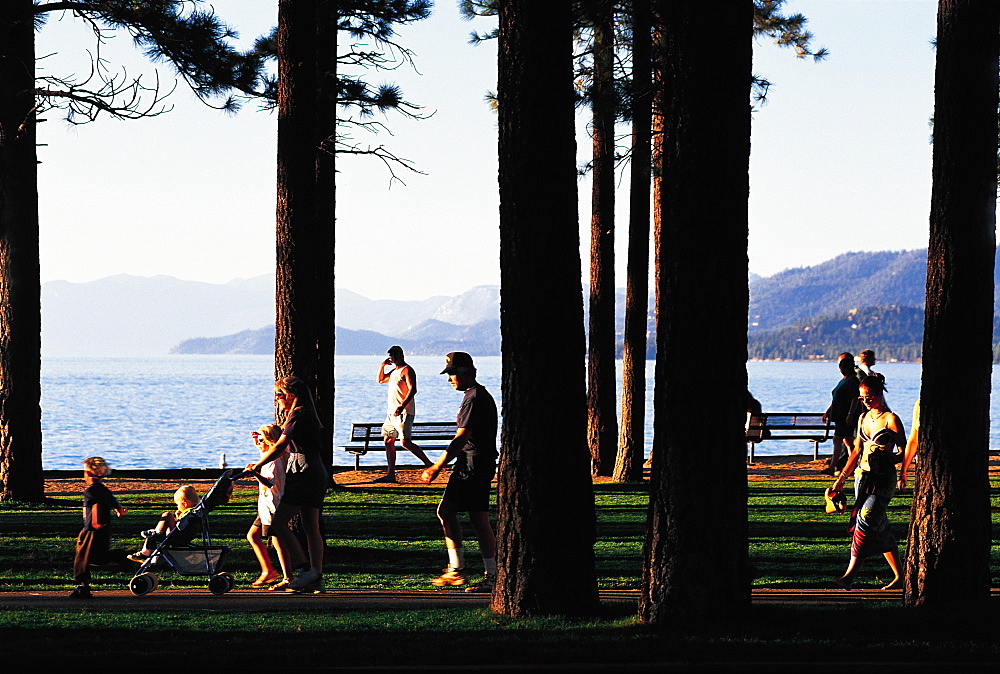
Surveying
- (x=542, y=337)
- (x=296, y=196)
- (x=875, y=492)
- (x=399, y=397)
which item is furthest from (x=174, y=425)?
(x=542, y=337)

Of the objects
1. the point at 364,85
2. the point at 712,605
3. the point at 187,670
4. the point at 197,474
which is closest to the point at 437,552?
the point at 712,605

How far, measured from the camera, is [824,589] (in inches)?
392

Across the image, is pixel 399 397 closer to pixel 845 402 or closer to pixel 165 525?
pixel 845 402

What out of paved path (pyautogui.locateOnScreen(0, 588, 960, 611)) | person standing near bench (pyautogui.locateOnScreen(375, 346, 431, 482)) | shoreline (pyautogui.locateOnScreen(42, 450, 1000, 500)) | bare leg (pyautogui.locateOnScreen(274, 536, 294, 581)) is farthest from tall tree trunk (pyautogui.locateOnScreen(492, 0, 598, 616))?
shoreline (pyautogui.locateOnScreen(42, 450, 1000, 500))

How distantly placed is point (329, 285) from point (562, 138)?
9226 millimetres

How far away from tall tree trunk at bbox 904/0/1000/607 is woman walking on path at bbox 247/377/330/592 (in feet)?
14.3

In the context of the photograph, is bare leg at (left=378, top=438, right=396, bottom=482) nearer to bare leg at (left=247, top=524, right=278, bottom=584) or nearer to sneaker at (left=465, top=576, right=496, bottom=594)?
bare leg at (left=247, top=524, right=278, bottom=584)

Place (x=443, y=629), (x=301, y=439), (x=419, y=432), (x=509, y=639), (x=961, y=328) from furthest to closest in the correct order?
(x=419, y=432), (x=301, y=439), (x=961, y=328), (x=443, y=629), (x=509, y=639)

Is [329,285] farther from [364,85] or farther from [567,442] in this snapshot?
[567,442]

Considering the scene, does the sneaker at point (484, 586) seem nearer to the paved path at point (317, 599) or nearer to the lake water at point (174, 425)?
the paved path at point (317, 599)

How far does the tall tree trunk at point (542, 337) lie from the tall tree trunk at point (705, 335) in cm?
65

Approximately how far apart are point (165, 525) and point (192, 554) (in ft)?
1.25

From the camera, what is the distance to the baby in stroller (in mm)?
9477

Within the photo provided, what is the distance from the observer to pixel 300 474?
9422mm
